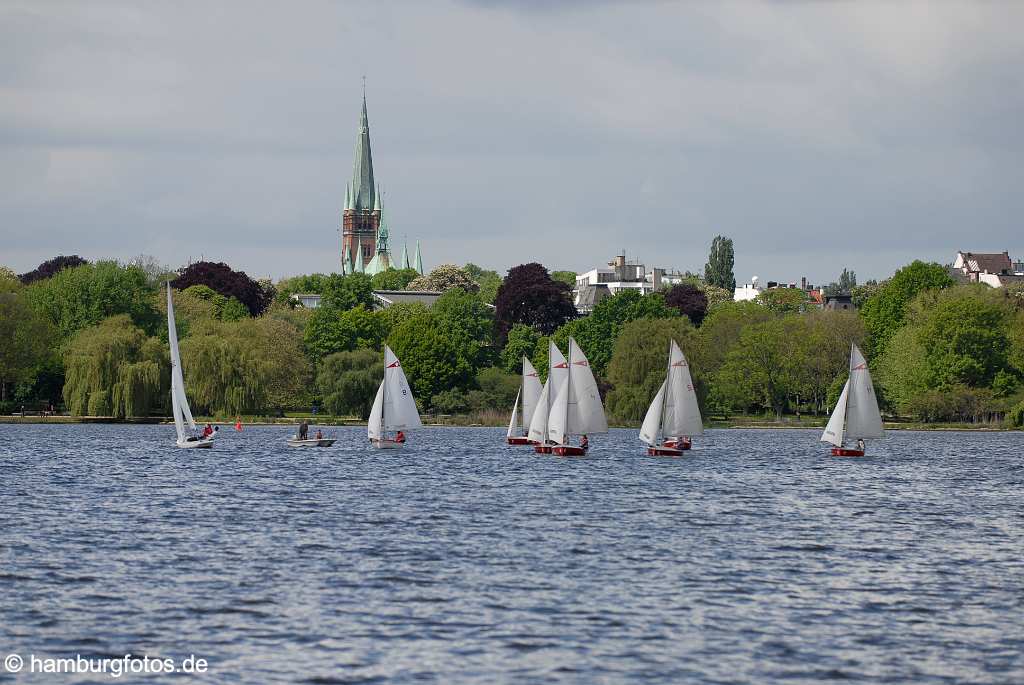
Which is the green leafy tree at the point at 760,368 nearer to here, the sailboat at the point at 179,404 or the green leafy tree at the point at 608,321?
the green leafy tree at the point at 608,321

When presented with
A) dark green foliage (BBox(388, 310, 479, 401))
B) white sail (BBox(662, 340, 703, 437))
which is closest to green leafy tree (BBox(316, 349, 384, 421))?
dark green foliage (BBox(388, 310, 479, 401))

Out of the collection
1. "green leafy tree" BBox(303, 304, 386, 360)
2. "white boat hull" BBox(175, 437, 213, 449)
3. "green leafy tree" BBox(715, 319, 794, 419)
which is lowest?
"white boat hull" BBox(175, 437, 213, 449)

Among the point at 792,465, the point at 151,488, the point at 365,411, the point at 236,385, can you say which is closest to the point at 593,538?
the point at 151,488

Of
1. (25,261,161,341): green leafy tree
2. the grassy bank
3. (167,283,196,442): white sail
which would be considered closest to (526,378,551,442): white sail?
(167,283,196,442): white sail

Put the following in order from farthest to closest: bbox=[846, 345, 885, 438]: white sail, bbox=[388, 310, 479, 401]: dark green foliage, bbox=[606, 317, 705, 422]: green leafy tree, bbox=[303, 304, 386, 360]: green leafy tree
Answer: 1. bbox=[303, 304, 386, 360]: green leafy tree
2. bbox=[388, 310, 479, 401]: dark green foliage
3. bbox=[606, 317, 705, 422]: green leafy tree
4. bbox=[846, 345, 885, 438]: white sail

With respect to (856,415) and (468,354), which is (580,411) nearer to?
(856,415)

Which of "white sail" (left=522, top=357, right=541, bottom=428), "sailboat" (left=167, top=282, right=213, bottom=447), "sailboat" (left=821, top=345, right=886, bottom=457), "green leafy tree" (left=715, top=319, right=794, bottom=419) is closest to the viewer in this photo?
"sailboat" (left=167, top=282, right=213, bottom=447)

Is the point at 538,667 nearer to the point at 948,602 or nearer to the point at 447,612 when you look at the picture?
the point at 447,612

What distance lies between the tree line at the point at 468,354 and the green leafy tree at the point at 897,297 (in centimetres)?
22

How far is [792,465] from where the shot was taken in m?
95.4

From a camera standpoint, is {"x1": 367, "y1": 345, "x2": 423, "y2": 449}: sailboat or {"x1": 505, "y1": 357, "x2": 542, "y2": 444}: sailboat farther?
{"x1": 505, "y1": 357, "x2": 542, "y2": 444}: sailboat

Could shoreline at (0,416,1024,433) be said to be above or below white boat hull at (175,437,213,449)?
above

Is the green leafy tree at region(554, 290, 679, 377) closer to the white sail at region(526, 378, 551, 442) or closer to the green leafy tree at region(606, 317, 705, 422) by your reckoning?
the green leafy tree at region(606, 317, 705, 422)

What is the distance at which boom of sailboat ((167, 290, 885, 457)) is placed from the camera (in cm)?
9612
